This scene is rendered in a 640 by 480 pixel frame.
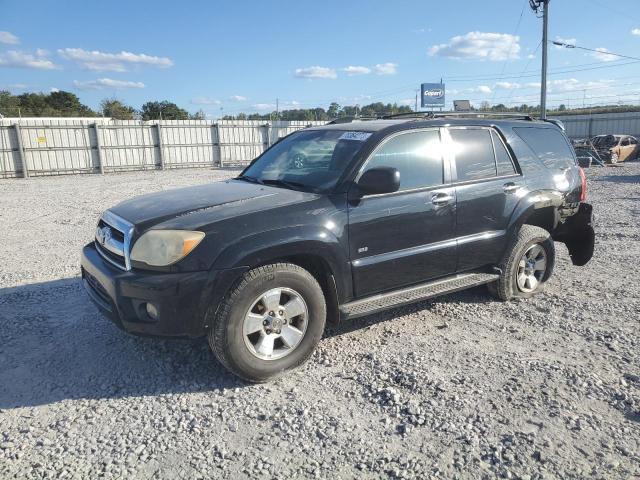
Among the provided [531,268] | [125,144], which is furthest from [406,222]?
[125,144]

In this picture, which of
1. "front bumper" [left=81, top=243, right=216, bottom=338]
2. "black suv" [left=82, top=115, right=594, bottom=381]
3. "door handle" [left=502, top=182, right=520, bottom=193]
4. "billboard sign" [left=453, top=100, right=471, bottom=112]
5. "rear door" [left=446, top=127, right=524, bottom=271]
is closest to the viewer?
"front bumper" [left=81, top=243, right=216, bottom=338]

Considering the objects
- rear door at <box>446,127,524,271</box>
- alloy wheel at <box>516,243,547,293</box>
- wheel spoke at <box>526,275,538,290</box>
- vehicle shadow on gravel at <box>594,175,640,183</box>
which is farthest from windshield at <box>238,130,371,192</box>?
vehicle shadow on gravel at <box>594,175,640,183</box>

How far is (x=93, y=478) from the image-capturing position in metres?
2.59

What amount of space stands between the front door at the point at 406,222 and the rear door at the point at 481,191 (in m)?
0.15

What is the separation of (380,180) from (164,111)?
60.2m

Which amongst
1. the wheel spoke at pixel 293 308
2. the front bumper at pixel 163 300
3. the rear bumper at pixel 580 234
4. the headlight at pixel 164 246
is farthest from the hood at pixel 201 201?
the rear bumper at pixel 580 234

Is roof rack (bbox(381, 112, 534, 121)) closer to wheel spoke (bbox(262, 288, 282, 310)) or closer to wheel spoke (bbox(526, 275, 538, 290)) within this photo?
wheel spoke (bbox(526, 275, 538, 290))

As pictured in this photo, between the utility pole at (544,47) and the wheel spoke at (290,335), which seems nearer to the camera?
the wheel spoke at (290,335)

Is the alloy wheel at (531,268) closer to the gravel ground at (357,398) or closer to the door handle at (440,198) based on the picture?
the gravel ground at (357,398)

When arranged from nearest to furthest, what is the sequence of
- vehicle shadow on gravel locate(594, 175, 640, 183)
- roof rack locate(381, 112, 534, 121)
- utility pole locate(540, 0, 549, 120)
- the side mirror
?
1. the side mirror
2. roof rack locate(381, 112, 534, 121)
3. vehicle shadow on gravel locate(594, 175, 640, 183)
4. utility pole locate(540, 0, 549, 120)

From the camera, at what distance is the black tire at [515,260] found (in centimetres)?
498

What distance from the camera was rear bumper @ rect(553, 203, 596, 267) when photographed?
5680 millimetres

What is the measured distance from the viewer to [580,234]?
5.79 metres

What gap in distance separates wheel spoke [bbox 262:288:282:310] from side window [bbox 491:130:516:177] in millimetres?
2665
